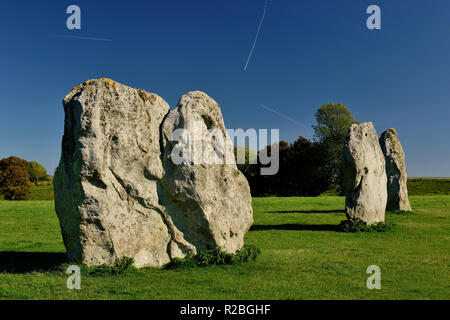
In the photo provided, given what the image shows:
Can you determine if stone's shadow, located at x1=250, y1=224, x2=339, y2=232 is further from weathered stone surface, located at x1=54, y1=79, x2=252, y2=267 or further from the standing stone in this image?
the standing stone

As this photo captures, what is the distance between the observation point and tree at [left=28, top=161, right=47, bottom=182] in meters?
94.8

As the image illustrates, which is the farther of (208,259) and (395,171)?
(395,171)

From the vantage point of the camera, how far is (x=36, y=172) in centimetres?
9588

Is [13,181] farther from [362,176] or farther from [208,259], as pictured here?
[208,259]

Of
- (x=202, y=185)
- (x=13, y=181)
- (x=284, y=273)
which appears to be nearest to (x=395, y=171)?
(x=284, y=273)

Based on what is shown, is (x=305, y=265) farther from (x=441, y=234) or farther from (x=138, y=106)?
(x=441, y=234)

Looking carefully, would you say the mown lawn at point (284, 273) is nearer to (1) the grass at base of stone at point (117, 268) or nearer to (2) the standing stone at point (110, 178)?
(1) the grass at base of stone at point (117, 268)

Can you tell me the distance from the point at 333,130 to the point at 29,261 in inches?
2145

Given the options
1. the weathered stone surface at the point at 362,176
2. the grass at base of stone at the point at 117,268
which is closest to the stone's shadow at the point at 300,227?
the weathered stone surface at the point at 362,176

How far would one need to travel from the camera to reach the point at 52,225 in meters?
23.1

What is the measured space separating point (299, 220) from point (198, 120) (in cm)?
1471

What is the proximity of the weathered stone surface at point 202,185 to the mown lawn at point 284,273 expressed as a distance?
1090 millimetres

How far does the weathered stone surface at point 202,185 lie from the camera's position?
433 inches
